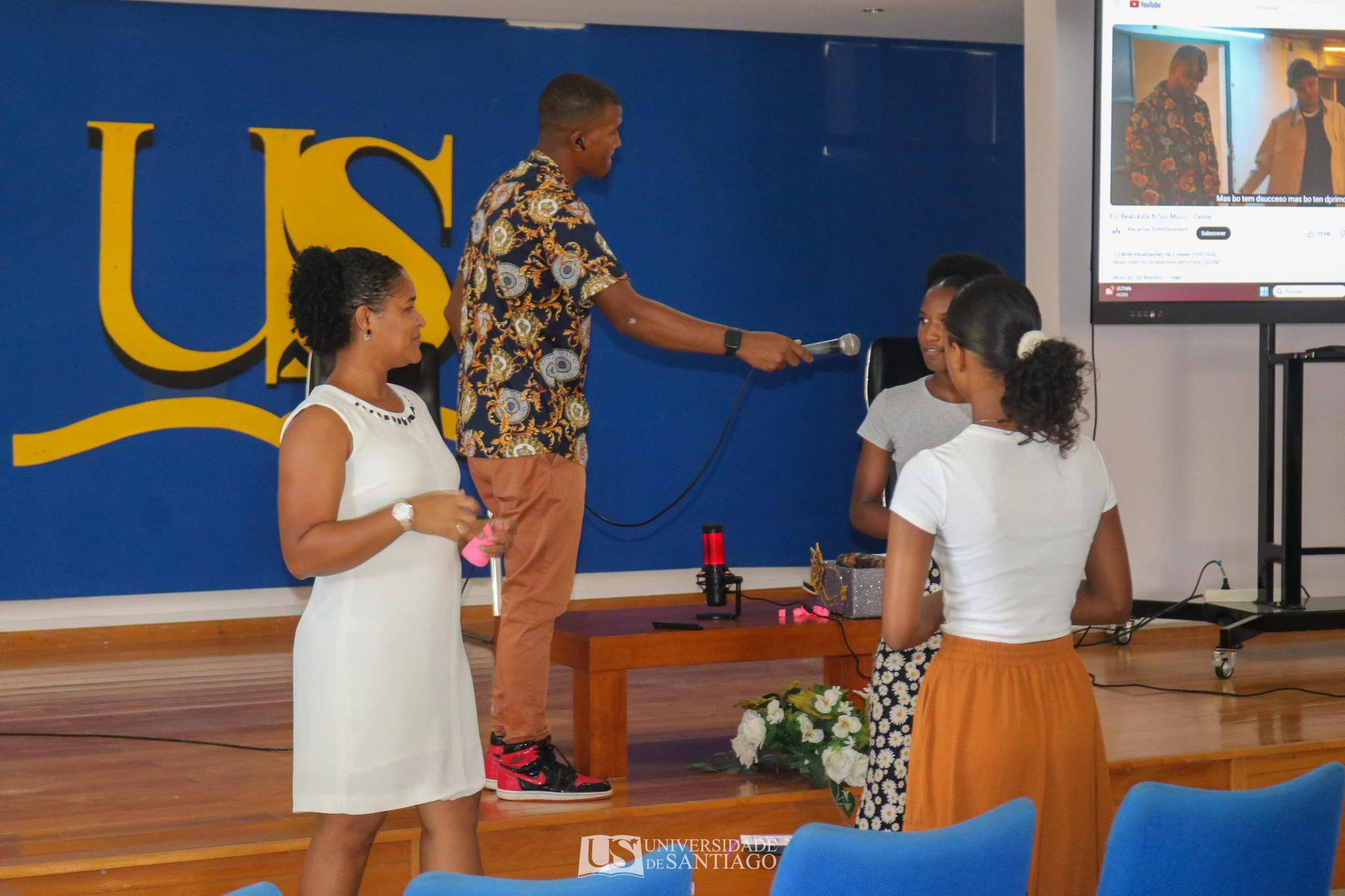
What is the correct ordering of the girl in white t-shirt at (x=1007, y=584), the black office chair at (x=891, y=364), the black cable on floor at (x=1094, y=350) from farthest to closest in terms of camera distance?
the black cable on floor at (x=1094, y=350), the black office chair at (x=891, y=364), the girl in white t-shirt at (x=1007, y=584)

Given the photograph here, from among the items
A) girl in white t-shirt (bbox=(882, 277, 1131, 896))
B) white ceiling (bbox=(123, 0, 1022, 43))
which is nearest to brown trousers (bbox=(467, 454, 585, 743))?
girl in white t-shirt (bbox=(882, 277, 1131, 896))

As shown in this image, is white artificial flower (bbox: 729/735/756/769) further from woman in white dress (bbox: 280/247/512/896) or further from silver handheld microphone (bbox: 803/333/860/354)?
woman in white dress (bbox: 280/247/512/896)

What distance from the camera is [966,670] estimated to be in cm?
218

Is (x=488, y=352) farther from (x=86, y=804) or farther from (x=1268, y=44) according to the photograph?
(x=1268, y=44)

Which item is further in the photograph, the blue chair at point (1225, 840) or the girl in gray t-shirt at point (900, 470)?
the girl in gray t-shirt at point (900, 470)

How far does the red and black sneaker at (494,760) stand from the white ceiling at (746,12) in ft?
12.5

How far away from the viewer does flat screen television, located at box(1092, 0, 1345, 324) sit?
15.7 ft

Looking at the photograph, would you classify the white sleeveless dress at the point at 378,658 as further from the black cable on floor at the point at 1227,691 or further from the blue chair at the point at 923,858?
the black cable on floor at the point at 1227,691

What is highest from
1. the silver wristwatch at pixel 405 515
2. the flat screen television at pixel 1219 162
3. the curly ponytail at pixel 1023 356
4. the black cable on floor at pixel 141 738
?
the flat screen television at pixel 1219 162

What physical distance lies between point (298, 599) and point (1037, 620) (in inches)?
181

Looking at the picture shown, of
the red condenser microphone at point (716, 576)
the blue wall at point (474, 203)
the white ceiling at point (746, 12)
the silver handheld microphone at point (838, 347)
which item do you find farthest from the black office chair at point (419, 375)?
the silver handheld microphone at point (838, 347)

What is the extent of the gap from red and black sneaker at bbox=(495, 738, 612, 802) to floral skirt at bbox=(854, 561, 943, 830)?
2.71 ft

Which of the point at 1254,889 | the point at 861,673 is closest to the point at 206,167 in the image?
the point at 861,673

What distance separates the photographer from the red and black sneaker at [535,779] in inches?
128
